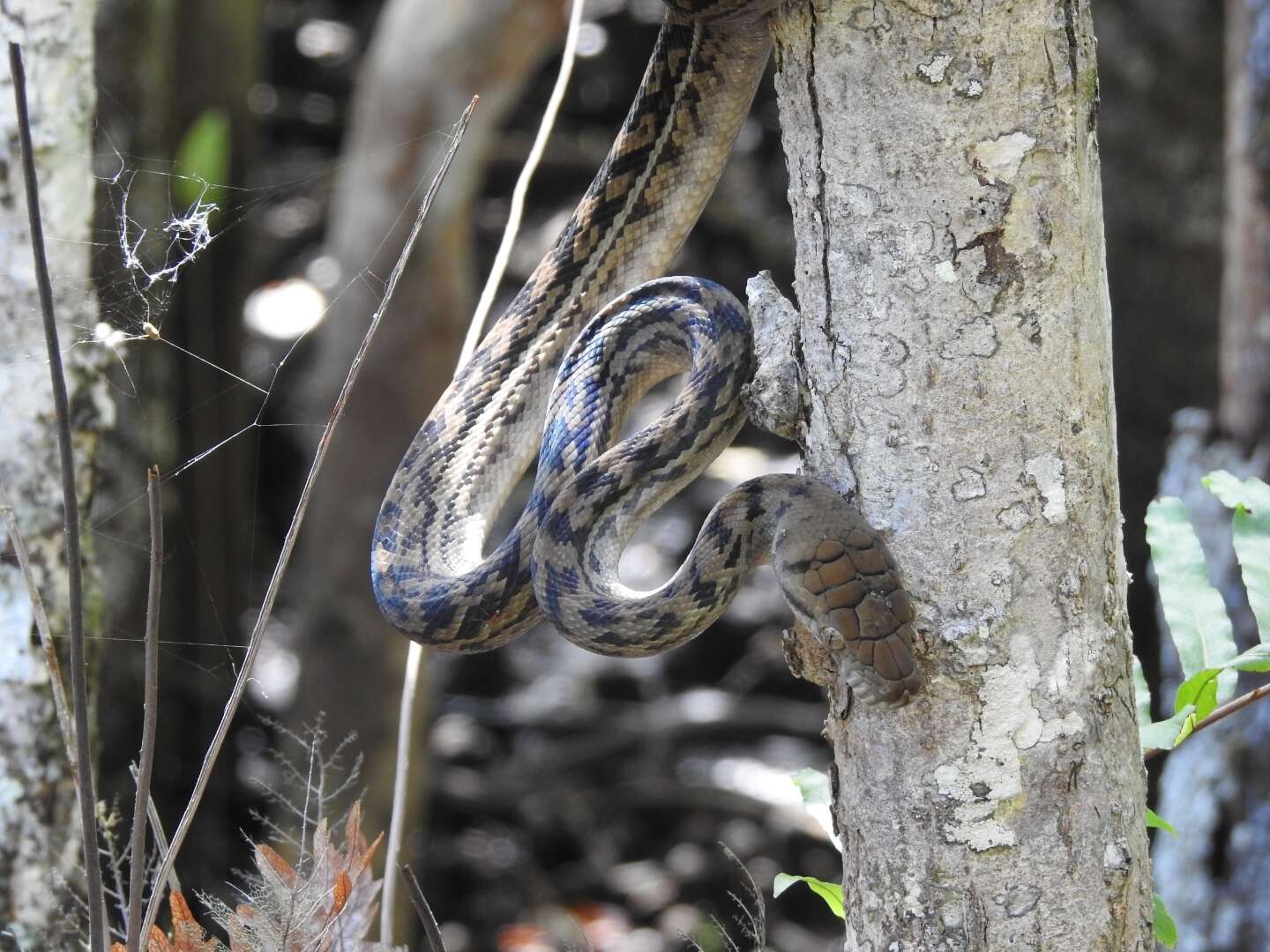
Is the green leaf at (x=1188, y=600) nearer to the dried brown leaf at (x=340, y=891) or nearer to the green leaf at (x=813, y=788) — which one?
the green leaf at (x=813, y=788)

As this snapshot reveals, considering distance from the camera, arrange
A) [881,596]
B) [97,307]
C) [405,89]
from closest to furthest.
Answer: [881,596] → [97,307] → [405,89]

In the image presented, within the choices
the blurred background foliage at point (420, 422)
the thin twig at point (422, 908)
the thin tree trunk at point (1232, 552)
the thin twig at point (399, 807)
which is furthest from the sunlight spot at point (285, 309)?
the thin twig at point (422, 908)

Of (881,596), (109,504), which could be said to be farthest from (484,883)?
(881,596)

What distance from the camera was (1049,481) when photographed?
159cm

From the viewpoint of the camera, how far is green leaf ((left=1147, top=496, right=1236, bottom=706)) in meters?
2.02

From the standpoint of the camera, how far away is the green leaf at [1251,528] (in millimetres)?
1989

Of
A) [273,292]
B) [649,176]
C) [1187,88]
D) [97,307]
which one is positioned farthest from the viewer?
[273,292]

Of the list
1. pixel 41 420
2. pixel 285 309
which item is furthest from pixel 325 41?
pixel 41 420

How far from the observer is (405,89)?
581 centimetres

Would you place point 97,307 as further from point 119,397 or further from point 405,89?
point 405,89

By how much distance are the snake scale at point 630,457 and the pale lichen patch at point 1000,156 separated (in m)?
0.43

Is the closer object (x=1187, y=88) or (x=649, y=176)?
(x=649, y=176)

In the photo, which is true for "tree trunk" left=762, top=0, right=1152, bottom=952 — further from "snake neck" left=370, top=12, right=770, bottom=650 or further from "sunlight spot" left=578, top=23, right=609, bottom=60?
"sunlight spot" left=578, top=23, right=609, bottom=60

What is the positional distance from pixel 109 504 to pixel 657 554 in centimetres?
264
